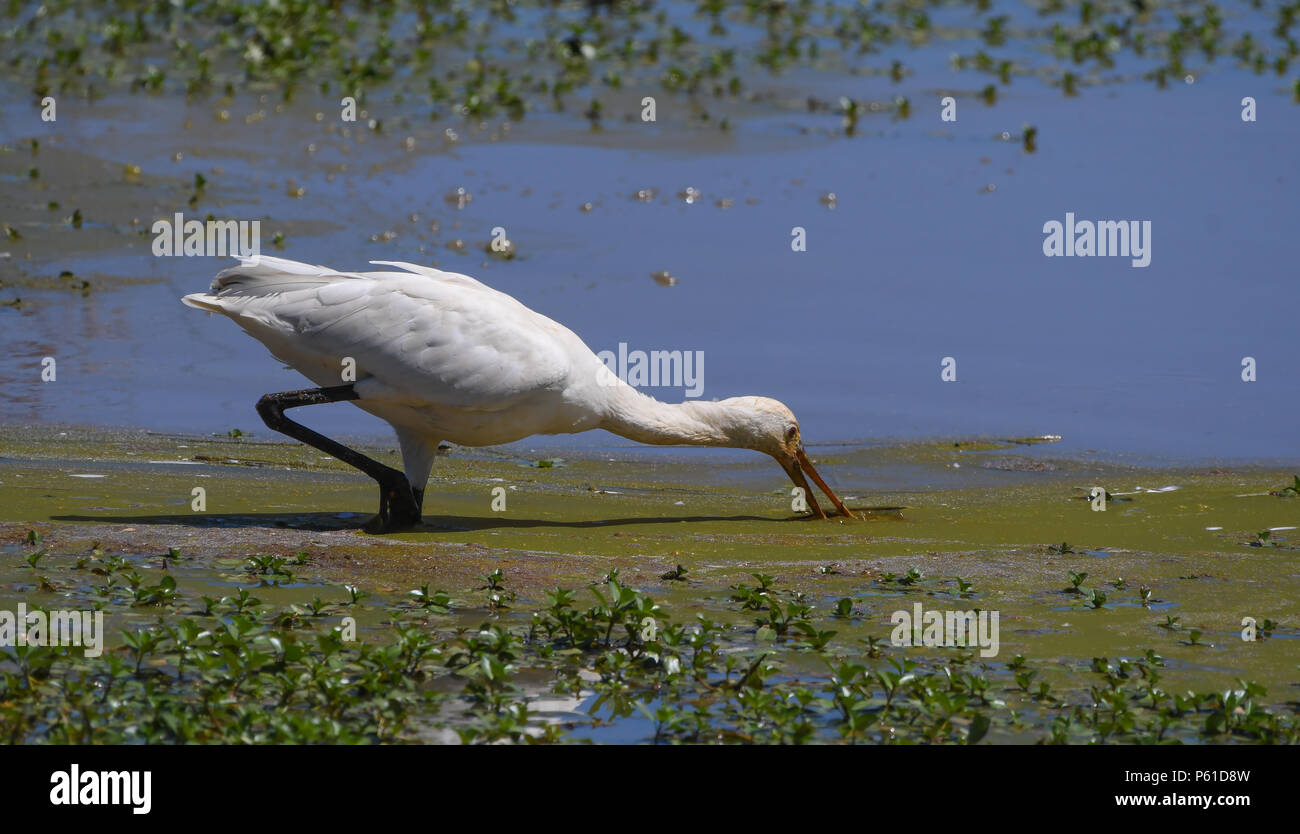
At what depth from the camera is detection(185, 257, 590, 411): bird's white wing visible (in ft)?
26.5

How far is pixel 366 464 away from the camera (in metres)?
8.45

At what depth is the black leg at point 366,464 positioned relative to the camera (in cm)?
830

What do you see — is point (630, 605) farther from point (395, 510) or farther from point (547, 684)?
point (395, 510)

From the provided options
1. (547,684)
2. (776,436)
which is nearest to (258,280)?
(776,436)

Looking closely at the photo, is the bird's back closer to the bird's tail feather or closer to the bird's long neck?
the bird's tail feather

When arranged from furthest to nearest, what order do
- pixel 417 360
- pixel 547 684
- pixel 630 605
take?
pixel 417 360 → pixel 630 605 → pixel 547 684

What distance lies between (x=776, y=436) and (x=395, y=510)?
2105 millimetres

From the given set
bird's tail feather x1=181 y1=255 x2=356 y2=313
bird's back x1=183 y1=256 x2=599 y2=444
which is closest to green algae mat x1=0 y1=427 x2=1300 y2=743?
bird's back x1=183 y1=256 x2=599 y2=444

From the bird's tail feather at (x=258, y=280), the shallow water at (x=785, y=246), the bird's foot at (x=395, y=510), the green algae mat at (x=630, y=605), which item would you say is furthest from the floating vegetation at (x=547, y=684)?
the shallow water at (x=785, y=246)

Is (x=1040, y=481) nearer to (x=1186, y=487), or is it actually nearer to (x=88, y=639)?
(x=1186, y=487)

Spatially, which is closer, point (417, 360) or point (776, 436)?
point (417, 360)

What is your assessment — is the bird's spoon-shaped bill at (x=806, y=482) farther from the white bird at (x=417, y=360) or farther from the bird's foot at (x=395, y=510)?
the bird's foot at (x=395, y=510)

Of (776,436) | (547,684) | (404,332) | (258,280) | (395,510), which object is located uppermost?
(258,280)
